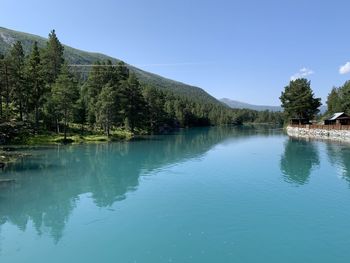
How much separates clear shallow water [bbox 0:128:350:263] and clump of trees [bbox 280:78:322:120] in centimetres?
7127

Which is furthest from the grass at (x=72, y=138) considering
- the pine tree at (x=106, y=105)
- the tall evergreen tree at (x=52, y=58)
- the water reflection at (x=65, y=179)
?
the tall evergreen tree at (x=52, y=58)

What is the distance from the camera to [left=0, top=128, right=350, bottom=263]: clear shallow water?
18686 millimetres

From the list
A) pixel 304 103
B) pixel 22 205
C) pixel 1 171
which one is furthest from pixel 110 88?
pixel 304 103

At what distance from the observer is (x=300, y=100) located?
377 feet

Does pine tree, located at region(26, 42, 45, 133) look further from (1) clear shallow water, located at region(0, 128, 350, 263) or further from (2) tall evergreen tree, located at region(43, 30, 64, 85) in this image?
(1) clear shallow water, located at region(0, 128, 350, 263)

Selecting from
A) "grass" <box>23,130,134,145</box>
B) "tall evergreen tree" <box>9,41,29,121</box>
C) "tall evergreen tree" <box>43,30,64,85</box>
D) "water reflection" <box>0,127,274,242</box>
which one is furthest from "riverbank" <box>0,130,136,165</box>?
"tall evergreen tree" <box>43,30,64,85</box>

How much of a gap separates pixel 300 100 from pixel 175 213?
99759 mm

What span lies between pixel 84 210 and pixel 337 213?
739 inches

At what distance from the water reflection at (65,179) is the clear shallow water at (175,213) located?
0.11 meters

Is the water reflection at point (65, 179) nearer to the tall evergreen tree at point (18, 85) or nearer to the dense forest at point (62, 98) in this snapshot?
the dense forest at point (62, 98)

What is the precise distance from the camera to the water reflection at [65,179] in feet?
85.1

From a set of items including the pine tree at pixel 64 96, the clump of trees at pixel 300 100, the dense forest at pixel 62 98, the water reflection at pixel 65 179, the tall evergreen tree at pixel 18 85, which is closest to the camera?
the water reflection at pixel 65 179

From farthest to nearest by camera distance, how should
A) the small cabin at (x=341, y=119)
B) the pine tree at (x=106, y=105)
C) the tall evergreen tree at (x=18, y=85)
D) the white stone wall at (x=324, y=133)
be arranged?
the small cabin at (x=341, y=119), the white stone wall at (x=324, y=133), the pine tree at (x=106, y=105), the tall evergreen tree at (x=18, y=85)

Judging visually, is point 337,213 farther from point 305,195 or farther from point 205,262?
point 205,262
